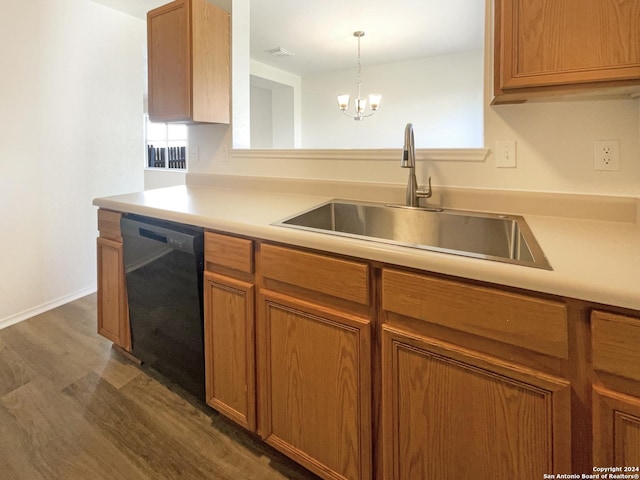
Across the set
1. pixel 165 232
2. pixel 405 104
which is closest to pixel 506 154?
pixel 165 232

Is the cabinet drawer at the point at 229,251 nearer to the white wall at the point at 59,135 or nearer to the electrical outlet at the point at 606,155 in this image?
the electrical outlet at the point at 606,155

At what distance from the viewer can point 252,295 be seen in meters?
1.27

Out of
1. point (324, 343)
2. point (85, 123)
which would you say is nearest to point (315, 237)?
point (324, 343)

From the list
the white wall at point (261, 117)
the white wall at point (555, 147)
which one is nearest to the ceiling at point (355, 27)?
the white wall at point (261, 117)

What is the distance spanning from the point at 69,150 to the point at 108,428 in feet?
7.16

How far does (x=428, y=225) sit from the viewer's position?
1455 mm

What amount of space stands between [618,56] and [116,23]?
340 centimetres

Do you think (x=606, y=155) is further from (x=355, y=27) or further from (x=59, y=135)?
(x=355, y=27)

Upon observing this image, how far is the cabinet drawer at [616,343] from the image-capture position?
0.67 meters

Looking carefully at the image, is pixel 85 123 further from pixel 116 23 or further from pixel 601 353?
pixel 601 353

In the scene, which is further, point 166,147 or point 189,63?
point 166,147

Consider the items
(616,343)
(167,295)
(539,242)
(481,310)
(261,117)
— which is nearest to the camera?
(616,343)


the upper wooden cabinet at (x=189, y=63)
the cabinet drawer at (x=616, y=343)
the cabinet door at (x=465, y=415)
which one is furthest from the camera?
the upper wooden cabinet at (x=189, y=63)

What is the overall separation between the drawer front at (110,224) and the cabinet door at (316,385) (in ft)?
3.41
